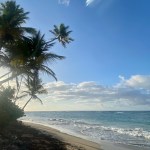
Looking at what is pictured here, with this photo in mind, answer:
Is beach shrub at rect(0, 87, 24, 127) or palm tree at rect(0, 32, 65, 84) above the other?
palm tree at rect(0, 32, 65, 84)

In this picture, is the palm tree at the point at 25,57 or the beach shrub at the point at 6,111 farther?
the palm tree at the point at 25,57

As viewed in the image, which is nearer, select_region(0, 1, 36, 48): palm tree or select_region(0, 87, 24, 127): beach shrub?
select_region(0, 87, 24, 127): beach shrub

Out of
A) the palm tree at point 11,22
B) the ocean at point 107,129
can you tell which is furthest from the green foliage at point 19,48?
the ocean at point 107,129

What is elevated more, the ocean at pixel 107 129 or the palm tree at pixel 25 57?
the palm tree at pixel 25 57

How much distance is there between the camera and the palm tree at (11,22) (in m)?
21.0

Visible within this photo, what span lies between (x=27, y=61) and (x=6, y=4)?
522 cm

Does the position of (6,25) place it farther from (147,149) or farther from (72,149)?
(147,149)

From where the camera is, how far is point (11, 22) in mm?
21234

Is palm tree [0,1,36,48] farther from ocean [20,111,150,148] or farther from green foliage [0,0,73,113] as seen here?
ocean [20,111,150,148]

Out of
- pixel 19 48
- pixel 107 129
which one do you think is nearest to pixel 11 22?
pixel 19 48

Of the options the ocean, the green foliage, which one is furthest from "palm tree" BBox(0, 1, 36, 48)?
the ocean

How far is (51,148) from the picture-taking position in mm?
13633

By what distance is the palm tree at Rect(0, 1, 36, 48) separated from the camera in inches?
828

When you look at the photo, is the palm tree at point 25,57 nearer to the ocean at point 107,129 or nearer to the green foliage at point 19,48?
the green foliage at point 19,48
